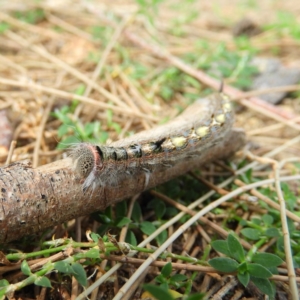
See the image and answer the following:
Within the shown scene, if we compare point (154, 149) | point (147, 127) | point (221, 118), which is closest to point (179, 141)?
point (154, 149)

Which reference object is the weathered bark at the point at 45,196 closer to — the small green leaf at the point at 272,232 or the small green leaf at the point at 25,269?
the small green leaf at the point at 25,269

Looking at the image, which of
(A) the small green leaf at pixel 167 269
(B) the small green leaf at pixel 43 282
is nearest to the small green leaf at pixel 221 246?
(A) the small green leaf at pixel 167 269

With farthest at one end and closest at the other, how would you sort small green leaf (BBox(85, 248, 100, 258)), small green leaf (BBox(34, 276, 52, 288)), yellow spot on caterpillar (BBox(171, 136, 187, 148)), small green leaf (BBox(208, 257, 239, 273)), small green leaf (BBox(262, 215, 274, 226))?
1. small green leaf (BBox(262, 215, 274, 226))
2. yellow spot on caterpillar (BBox(171, 136, 187, 148))
3. small green leaf (BBox(208, 257, 239, 273))
4. small green leaf (BBox(85, 248, 100, 258))
5. small green leaf (BBox(34, 276, 52, 288))

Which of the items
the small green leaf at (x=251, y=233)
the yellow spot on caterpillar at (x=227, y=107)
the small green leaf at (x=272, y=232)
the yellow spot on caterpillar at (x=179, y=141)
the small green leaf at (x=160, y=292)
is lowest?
the small green leaf at (x=251, y=233)

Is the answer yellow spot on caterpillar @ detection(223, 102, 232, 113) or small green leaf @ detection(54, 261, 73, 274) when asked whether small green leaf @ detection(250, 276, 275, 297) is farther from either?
yellow spot on caterpillar @ detection(223, 102, 232, 113)

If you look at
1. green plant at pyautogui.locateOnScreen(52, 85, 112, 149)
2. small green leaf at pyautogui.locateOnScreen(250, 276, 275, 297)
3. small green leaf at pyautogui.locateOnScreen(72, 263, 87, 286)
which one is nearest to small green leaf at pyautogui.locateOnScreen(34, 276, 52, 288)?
small green leaf at pyautogui.locateOnScreen(72, 263, 87, 286)
